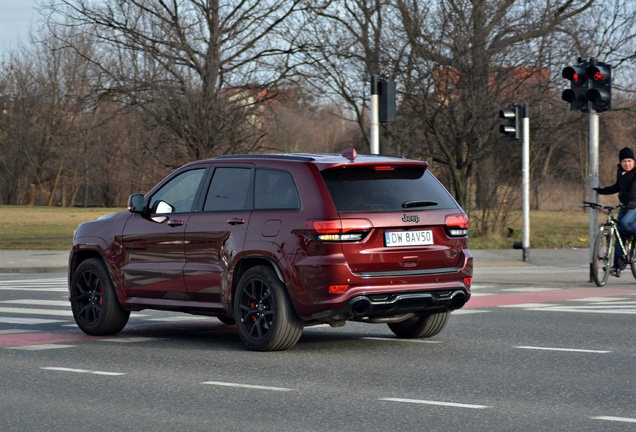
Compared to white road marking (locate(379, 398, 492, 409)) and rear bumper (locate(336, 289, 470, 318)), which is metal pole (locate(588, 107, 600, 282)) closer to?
rear bumper (locate(336, 289, 470, 318))

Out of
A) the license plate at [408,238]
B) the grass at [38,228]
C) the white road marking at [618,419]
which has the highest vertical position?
the license plate at [408,238]

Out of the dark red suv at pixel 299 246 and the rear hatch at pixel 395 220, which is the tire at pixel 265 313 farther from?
the rear hatch at pixel 395 220

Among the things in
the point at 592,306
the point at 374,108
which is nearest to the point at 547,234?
the point at 374,108

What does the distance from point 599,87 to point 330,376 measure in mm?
11365

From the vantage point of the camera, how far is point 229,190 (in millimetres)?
10695

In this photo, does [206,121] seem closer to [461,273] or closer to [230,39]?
[230,39]

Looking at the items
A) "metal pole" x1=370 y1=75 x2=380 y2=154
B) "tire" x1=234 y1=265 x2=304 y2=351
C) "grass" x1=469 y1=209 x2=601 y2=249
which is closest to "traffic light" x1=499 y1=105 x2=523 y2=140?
"metal pole" x1=370 y1=75 x2=380 y2=154

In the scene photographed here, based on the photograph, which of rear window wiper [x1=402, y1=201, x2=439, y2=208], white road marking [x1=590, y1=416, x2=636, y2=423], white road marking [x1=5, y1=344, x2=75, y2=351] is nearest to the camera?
white road marking [x1=590, y1=416, x2=636, y2=423]

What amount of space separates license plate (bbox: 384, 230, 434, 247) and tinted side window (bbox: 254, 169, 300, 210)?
811 millimetres

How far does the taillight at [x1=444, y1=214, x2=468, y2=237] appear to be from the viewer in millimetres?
10180

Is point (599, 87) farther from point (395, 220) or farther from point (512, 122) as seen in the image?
point (395, 220)

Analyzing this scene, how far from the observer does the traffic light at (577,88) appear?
18.9 metres

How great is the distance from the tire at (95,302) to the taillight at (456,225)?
3.38 metres

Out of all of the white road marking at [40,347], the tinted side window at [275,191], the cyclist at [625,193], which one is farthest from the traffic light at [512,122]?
the white road marking at [40,347]
